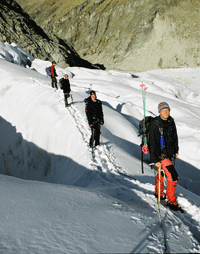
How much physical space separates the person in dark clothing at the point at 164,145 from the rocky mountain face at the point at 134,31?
50.3 m

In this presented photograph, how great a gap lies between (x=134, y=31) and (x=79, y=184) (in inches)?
2344

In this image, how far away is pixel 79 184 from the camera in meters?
5.18

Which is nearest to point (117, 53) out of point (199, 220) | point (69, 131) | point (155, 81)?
point (155, 81)

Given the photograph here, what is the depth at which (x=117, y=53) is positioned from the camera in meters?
56.6

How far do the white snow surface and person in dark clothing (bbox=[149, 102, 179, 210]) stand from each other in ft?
1.96

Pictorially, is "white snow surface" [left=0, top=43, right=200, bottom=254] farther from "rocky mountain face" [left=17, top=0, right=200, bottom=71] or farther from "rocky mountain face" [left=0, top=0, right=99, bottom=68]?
"rocky mountain face" [left=17, top=0, right=200, bottom=71]

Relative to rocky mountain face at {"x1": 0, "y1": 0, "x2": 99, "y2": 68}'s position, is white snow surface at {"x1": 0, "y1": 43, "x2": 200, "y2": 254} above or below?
below

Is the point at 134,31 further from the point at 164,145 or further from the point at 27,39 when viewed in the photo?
the point at 164,145

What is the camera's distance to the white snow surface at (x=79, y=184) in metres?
2.32

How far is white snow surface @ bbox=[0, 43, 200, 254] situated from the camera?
2.32 meters

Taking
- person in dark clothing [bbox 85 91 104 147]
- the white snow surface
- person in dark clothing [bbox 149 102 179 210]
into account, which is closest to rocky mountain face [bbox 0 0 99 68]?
the white snow surface

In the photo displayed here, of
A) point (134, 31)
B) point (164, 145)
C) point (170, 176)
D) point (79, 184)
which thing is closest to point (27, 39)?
point (134, 31)

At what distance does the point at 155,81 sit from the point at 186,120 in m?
13.7

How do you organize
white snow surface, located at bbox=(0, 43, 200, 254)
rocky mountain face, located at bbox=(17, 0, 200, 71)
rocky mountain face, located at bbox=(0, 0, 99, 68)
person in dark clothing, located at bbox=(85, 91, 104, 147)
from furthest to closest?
1. rocky mountain face, located at bbox=(17, 0, 200, 71)
2. rocky mountain face, located at bbox=(0, 0, 99, 68)
3. person in dark clothing, located at bbox=(85, 91, 104, 147)
4. white snow surface, located at bbox=(0, 43, 200, 254)
